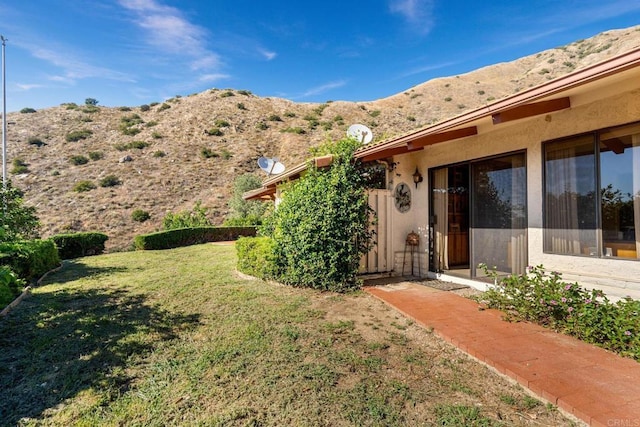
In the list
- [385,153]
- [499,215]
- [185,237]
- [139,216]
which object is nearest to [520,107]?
[499,215]

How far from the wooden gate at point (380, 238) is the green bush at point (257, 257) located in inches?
86.8

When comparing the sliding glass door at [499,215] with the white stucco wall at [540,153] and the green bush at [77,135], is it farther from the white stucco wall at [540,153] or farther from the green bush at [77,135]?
the green bush at [77,135]

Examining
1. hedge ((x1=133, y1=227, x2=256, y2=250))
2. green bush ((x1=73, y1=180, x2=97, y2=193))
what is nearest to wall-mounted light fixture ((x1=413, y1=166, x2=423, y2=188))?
hedge ((x1=133, y1=227, x2=256, y2=250))

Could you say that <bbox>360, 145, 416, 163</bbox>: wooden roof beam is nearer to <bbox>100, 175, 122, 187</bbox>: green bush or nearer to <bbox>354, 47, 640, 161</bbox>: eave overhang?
<bbox>354, 47, 640, 161</bbox>: eave overhang

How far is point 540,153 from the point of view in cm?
529

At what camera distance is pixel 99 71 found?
23453 millimetres

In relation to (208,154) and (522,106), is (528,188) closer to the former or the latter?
(522,106)

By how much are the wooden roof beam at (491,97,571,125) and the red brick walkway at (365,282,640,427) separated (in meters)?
3.02

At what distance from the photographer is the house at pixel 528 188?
13.8ft

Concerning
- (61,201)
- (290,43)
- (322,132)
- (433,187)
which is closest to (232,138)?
(322,132)

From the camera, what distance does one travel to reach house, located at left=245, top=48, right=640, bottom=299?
4219mm

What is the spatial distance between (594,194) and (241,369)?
5337 millimetres

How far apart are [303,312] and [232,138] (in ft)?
122

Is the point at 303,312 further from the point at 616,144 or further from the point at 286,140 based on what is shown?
the point at 286,140
